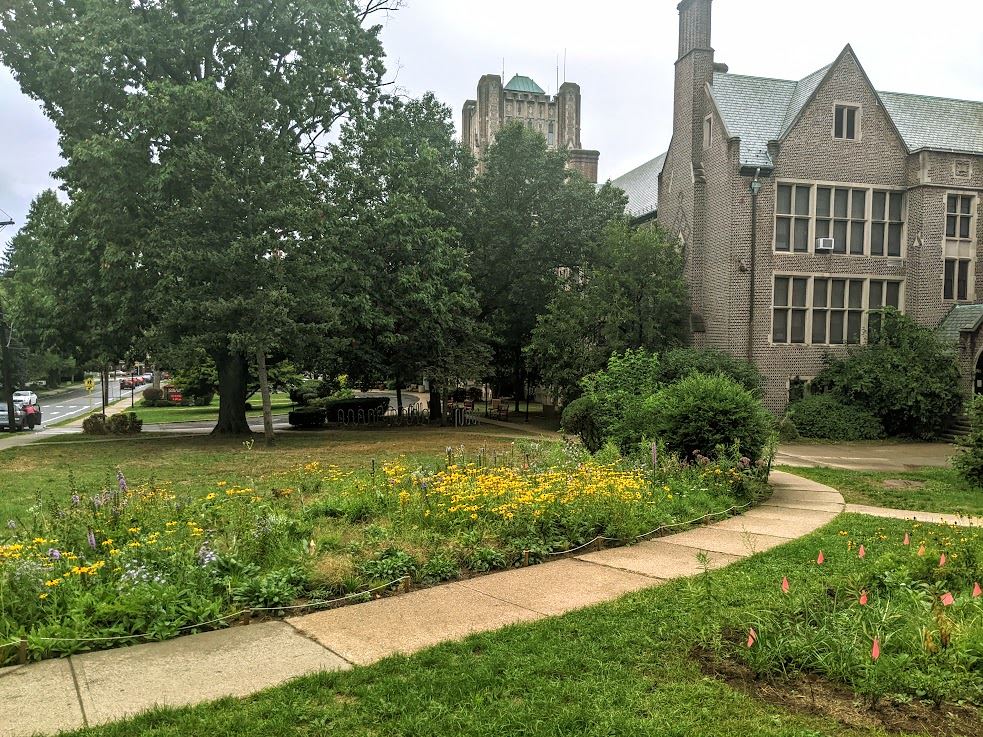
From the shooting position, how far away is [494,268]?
3184 cm

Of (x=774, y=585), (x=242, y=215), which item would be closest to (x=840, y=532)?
(x=774, y=585)

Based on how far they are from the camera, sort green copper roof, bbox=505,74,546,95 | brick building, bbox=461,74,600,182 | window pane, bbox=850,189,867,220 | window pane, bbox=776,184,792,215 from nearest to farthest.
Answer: window pane, bbox=776,184,792,215 → window pane, bbox=850,189,867,220 → brick building, bbox=461,74,600,182 → green copper roof, bbox=505,74,546,95

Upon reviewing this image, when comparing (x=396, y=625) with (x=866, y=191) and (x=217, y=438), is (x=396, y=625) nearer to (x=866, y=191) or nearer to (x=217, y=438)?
(x=217, y=438)

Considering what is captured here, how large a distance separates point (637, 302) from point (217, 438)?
50.0 feet

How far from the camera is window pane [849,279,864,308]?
2736 centimetres

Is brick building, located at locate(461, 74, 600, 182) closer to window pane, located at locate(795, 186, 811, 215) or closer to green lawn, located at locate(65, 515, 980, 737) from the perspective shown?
window pane, located at locate(795, 186, 811, 215)

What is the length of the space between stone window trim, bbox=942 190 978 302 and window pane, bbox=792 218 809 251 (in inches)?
203

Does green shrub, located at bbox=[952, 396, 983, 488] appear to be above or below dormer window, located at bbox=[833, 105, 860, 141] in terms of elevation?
below

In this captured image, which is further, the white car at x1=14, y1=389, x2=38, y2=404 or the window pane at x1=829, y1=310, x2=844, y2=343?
the white car at x1=14, y1=389, x2=38, y2=404

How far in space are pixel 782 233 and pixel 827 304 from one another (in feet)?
10.2

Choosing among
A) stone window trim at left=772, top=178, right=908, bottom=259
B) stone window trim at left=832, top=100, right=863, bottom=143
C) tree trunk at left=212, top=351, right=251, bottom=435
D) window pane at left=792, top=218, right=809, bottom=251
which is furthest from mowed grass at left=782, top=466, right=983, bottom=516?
tree trunk at left=212, top=351, right=251, bottom=435

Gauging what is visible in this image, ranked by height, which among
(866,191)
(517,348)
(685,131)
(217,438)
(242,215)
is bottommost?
(217,438)

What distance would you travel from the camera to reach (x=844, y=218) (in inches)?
1067

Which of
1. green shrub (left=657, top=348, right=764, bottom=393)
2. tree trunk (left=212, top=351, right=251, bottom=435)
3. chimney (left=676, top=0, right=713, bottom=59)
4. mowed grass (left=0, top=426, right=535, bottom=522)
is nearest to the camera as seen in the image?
mowed grass (left=0, top=426, right=535, bottom=522)
